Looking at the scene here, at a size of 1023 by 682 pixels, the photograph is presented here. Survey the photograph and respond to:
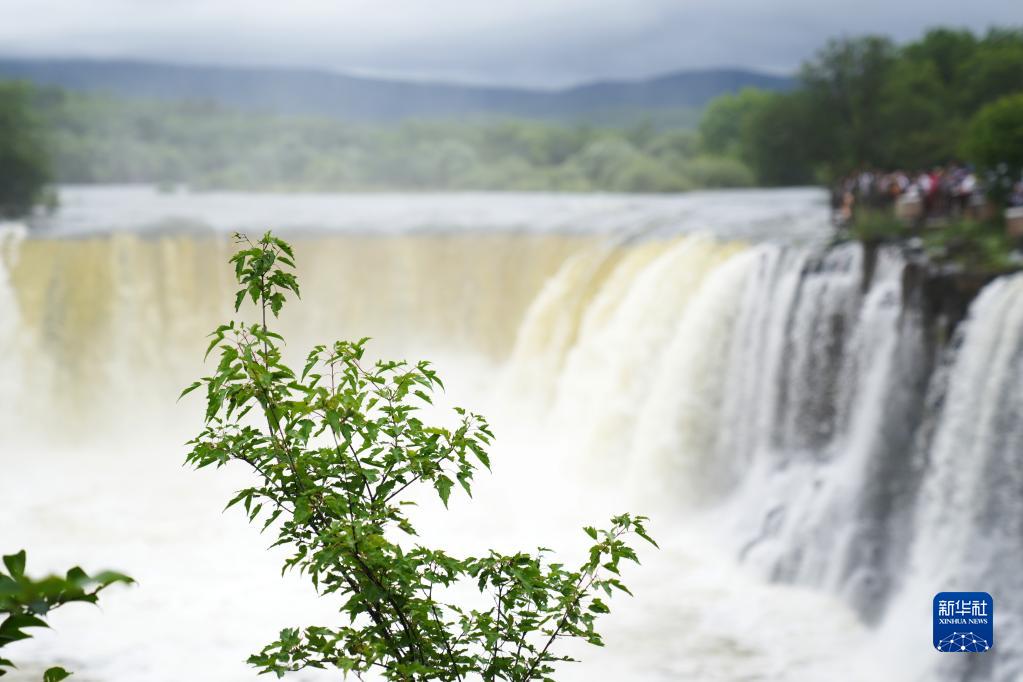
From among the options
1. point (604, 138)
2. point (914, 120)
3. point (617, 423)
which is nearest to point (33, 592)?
point (617, 423)

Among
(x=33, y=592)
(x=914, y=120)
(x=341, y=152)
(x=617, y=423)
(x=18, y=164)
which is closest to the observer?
(x=33, y=592)

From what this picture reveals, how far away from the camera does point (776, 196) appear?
20.8 meters

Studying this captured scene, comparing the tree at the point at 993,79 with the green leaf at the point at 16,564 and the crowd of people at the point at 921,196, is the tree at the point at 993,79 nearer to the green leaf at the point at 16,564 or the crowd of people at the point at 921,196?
the crowd of people at the point at 921,196

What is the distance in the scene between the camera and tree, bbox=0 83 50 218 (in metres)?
22.4

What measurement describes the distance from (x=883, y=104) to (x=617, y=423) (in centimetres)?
877

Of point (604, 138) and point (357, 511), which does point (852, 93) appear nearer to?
point (604, 138)

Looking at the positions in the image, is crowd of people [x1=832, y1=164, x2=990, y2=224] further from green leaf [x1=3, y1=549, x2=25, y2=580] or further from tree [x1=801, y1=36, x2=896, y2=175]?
green leaf [x1=3, y1=549, x2=25, y2=580]

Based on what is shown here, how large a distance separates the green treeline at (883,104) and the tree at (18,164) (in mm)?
13071

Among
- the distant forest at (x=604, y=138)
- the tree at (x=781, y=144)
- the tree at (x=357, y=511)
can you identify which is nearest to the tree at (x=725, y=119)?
the distant forest at (x=604, y=138)

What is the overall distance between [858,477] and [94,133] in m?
26.6

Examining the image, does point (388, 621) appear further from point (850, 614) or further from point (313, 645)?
point (850, 614)

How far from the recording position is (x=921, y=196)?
1373cm

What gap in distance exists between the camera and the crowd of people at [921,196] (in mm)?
12953

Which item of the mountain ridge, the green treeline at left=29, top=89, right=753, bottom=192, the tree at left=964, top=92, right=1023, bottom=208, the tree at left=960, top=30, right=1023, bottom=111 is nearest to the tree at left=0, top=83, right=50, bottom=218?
the green treeline at left=29, top=89, right=753, bottom=192
